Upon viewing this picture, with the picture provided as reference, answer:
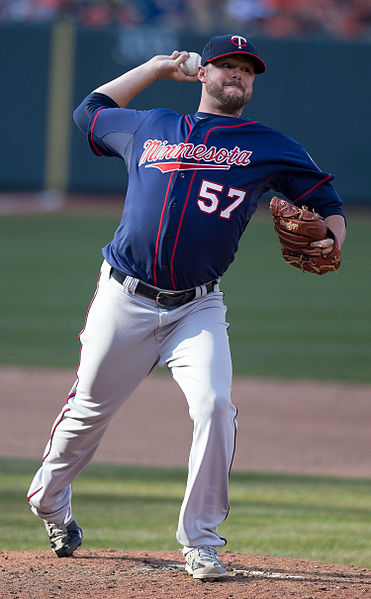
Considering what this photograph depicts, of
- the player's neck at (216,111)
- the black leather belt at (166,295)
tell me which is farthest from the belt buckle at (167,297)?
the player's neck at (216,111)

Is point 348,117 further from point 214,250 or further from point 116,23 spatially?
point 214,250

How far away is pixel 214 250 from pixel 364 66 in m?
19.6

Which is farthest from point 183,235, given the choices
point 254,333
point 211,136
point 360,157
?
point 360,157

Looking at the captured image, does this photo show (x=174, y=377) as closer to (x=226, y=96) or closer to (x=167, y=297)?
(x=167, y=297)

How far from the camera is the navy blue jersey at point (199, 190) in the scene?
12.5 feet

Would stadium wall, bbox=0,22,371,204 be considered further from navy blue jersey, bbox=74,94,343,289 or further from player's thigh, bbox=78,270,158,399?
player's thigh, bbox=78,270,158,399

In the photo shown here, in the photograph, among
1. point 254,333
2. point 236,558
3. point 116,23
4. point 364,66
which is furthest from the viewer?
point 116,23

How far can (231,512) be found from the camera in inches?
211

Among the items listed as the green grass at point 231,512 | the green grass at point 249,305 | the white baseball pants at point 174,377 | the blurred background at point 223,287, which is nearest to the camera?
the white baseball pants at point 174,377

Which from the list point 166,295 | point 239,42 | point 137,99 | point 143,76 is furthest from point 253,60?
point 137,99

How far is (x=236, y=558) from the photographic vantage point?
13.6 feet

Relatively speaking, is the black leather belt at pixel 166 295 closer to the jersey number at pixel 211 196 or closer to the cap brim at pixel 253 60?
the jersey number at pixel 211 196

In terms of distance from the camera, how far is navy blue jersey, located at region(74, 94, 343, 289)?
150 inches

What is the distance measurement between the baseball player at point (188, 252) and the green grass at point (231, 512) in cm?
91
